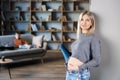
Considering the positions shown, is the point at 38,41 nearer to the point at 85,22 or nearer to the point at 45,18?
the point at 45,18

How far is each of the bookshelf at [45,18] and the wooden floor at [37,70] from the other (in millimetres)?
1627

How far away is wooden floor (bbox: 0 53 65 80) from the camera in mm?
5637

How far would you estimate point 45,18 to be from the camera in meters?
9.08

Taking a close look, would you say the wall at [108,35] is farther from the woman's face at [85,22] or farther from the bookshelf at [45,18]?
the bookshelf at [45,18]

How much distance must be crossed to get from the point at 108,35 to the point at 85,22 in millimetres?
251

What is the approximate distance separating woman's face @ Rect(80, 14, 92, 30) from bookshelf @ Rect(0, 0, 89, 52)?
22.2ft

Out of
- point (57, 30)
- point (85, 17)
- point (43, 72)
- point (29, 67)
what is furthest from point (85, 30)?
point (57, 30)

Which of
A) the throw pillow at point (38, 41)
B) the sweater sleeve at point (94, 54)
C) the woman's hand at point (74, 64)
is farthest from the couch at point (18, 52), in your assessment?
the sweater sleeve at point (94, 54)

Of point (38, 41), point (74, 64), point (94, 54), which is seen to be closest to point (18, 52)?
point (38, 41)

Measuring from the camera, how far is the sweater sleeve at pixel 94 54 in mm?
2082

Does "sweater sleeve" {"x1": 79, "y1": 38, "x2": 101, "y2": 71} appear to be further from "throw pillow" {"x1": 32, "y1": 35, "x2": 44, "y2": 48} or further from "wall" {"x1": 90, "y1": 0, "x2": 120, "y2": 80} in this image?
"throw pillow" {"x1": 32, "y1": 35, "x2": 44, "y2": 48}

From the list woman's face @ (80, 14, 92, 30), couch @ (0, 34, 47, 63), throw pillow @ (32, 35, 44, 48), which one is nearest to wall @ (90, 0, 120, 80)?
woman's face @ (80, 14, 92, 30)

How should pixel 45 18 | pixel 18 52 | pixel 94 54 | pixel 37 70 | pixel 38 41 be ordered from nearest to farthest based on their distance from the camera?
pixel 94 54 → pixel 37 70 → pixel 18 52 → pixel 38 41 → pixel 45 18

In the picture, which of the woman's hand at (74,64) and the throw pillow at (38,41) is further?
the throw pillow at (38,41)
